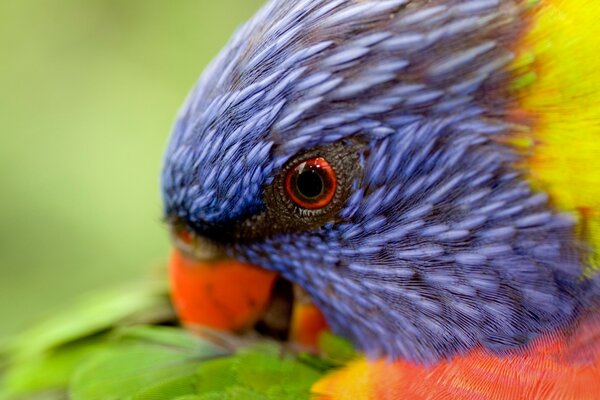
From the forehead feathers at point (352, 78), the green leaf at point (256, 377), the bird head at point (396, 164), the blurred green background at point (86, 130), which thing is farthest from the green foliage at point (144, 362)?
the blurred green background at point (86, 130)

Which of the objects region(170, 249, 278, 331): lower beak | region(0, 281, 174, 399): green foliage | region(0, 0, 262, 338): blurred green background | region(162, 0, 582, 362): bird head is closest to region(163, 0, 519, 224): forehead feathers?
region(162, 0, 582, 362): bird head

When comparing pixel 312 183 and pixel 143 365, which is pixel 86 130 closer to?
pixel 143 365

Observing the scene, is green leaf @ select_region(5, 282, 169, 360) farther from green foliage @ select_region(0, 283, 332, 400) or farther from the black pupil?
the black pupil

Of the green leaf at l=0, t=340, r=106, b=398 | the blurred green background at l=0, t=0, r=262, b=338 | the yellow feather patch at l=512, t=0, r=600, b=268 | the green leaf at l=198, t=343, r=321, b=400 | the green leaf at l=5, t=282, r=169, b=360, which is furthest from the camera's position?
the blurred green background at l=0, t=0, r=262, b=338

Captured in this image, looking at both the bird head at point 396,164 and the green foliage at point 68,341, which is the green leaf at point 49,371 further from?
the bird head at point 396,164

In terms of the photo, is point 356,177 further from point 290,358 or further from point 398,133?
point 290,358

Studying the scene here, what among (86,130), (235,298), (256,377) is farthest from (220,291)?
(86,130)

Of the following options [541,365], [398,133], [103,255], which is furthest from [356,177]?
[103,255]
